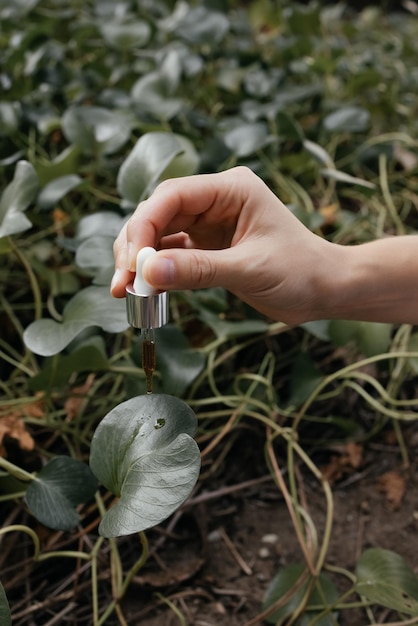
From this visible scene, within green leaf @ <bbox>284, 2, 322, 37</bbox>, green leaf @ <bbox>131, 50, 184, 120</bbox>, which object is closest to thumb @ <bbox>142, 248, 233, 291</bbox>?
green leaf @ <bbox>131, 50, 184, 120</bbox>

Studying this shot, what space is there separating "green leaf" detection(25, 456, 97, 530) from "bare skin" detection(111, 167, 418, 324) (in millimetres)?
235

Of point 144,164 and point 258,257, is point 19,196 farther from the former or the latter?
point 258,257

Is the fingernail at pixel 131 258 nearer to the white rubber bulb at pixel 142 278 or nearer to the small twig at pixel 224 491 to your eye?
the white rubber bulb at pixel 142 278

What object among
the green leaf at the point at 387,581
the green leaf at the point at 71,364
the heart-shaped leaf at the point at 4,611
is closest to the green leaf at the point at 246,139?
the green leaf at the point at 71,364

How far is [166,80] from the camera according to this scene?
4.33 ft

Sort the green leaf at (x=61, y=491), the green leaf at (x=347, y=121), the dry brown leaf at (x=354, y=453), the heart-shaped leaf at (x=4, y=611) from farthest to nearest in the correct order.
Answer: the green leaf at (x=347, y=121)
the dry brown leaf at (x=354, y=453)
the green leaf at (x=61, y=491)
the heart-shaped leaf at (x=4, y=611)

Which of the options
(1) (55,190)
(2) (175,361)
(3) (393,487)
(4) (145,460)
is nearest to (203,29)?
(1) (55,190)

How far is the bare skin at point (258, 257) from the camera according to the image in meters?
0.58

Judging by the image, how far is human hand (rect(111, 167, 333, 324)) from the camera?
58cm

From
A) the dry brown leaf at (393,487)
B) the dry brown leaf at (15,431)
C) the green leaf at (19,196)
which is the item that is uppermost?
the green leaf at (19,196)

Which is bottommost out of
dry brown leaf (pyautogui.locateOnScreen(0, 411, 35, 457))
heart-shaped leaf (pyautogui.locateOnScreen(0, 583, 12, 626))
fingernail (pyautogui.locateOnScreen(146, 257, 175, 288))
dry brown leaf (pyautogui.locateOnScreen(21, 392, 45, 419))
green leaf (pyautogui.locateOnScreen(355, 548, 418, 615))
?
green leaf (pyautogui.locateOnScreen(355, 548, 418, 615))

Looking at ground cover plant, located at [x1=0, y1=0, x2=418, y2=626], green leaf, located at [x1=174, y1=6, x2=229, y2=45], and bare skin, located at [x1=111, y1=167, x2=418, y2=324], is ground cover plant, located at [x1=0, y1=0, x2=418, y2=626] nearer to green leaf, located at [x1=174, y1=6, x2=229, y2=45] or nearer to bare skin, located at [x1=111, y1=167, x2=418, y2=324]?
green leaf, located at [x1=174, y1=6, x2=229, y2=45]

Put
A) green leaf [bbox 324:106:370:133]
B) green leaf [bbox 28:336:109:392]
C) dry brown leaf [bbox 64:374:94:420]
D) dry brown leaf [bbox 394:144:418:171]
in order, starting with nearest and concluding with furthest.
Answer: green leaf [bbox 28:336:109:392]
dry brown leaf [bbox 64:374:94:420]
green leaf [bbox 324:106:370:133]
dry brown leaf [bbox 394:144:418:171]

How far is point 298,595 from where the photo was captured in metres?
0.77
